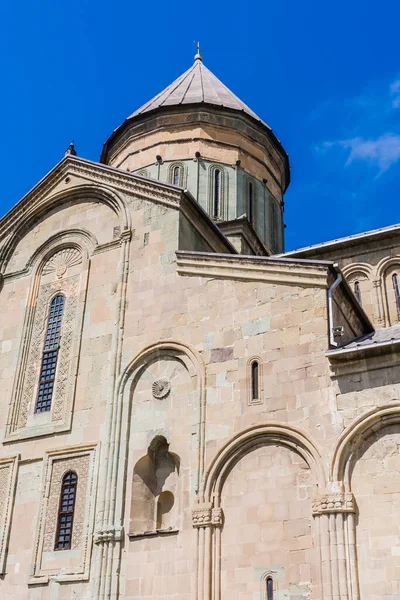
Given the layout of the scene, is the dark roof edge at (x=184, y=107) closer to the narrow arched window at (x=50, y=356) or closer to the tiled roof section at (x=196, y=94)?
the tiled roof section at (x=196, y=94)

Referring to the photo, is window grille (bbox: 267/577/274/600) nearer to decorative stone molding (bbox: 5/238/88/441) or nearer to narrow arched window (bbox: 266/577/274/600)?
narrow arched window (bbox: 266/577/274/600)

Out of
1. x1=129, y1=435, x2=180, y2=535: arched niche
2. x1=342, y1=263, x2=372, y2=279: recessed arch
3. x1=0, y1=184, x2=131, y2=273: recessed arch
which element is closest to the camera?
x1=129, y1=435, x2=180, y2=535: arched niche

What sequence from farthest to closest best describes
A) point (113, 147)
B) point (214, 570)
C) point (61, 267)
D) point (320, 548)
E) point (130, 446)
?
point (113, 147), point (61, 267), point (130, 446), point (214, 570), point (320, 548)

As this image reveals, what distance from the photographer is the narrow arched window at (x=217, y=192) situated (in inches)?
918

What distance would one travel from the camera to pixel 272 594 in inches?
460

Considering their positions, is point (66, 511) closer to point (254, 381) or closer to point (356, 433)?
point (254, 381)

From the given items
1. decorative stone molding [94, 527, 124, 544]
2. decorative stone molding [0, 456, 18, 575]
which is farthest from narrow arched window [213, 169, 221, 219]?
decorative stone molding [94, 527, 124, 544]

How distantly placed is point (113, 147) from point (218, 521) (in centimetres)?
1643

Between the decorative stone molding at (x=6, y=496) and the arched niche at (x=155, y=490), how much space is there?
3.06 meters

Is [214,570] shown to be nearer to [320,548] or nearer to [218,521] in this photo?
[218,521]

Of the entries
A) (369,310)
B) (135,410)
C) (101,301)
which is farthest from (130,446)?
(369,310)

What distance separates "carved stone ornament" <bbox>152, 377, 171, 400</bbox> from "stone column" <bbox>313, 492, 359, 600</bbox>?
4.02 metres

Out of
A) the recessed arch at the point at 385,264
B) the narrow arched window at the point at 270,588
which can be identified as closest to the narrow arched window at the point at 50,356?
the narrow arched window at the point at 270,588

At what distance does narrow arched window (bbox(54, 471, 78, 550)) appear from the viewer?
1428cm
